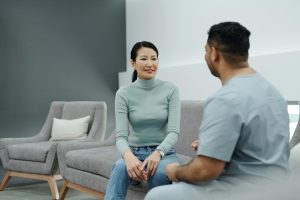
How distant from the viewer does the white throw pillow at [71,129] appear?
3570 mm

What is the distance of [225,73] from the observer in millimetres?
1229

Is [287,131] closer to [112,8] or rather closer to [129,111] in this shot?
[129,111]

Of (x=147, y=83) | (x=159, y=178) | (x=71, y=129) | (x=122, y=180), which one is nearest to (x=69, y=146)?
(x=71, y=129)

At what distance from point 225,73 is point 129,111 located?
3.11ft

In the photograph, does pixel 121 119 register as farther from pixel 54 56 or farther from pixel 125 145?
pixel 54 56

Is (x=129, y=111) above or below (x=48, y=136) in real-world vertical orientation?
above

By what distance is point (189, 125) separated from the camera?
8.26 feet

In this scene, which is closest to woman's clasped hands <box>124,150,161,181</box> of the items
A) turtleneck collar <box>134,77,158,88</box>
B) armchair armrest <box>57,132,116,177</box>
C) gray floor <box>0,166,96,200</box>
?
turtleneck collar <box>134,77,158,88</box>

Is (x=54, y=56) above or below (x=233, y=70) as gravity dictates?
below

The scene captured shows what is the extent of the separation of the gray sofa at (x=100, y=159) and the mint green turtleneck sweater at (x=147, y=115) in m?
0.33

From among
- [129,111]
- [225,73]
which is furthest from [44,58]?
[225,73]

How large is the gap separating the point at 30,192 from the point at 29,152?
401mm

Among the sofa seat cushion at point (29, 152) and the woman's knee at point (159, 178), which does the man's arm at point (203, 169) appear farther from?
the sofa seat cushion at point (29, 152)

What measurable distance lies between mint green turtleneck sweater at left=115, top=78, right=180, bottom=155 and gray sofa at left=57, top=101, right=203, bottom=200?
1.10 feet
